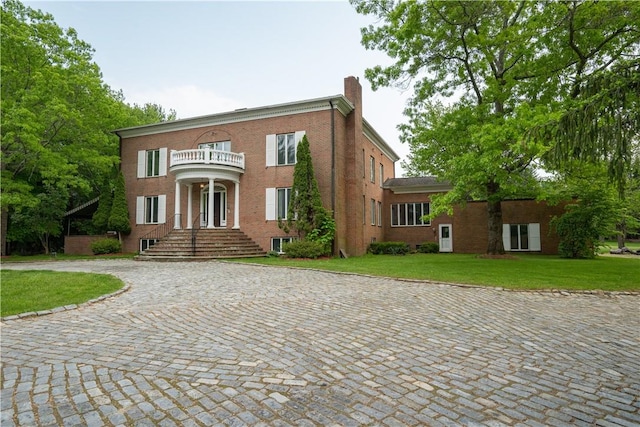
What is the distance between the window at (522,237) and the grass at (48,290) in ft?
75.5

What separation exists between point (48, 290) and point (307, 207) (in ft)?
36.9

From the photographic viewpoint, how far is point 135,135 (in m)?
23.3

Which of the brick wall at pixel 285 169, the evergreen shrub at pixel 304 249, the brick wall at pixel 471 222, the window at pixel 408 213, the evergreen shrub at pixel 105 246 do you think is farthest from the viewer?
the window at pixel 408 213

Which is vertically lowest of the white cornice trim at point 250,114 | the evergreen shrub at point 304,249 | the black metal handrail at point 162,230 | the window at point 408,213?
the evergreen shrub at point 304,249

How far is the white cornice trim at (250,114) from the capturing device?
18672mm

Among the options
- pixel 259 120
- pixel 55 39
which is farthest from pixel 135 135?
pixel 259 120

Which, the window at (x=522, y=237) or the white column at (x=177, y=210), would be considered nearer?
the white column at (x=177, y=210)

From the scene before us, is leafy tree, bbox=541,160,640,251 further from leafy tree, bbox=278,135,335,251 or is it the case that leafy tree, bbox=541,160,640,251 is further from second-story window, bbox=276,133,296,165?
second-story window, bbox=276,133,296,165

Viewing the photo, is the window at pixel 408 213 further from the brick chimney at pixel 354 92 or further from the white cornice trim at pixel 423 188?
the brick chimney at pixel 354 92

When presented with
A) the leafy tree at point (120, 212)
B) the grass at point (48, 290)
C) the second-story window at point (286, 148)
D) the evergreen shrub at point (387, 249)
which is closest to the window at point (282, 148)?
the second-story window at point (286, 148)

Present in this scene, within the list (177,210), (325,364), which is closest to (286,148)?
(177,210)

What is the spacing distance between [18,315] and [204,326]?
3312 mm

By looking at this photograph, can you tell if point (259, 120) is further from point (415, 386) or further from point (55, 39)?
→ point (415, 386)

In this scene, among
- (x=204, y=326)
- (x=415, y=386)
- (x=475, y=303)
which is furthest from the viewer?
(x=475, y=303)
